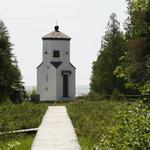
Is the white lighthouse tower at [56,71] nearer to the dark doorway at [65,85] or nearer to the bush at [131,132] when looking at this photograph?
the dark doorway at [65,85]

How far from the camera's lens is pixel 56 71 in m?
61.0

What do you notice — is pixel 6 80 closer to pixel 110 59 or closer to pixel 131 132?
pixel 110 59

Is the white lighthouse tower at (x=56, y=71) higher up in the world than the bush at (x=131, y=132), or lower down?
higher up

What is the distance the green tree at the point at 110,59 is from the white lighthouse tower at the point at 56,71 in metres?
2.97

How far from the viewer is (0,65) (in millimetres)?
46375

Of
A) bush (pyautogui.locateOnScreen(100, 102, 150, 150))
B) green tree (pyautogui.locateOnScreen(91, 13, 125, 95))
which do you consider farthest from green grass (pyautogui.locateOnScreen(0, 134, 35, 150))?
green tree (pyautogui.locateOnScreen(91, 13, 125, 95))

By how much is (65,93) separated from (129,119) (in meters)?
53.8

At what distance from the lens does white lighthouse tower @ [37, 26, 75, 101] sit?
200 feet

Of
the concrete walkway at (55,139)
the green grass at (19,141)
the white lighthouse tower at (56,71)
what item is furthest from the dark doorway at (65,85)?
the green grass at (19,141)

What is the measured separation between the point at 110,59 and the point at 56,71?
5.87 meters

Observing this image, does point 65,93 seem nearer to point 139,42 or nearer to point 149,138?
point 139,42

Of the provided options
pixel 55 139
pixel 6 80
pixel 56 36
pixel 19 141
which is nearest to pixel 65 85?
pixel 56 36

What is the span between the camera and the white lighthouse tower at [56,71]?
200 feet

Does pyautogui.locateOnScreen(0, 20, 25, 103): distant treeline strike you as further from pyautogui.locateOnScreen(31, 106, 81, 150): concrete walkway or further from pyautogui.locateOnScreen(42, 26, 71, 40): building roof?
pyautogui.locateOnScreen(31, 106, 81, 150): concrete walkway
